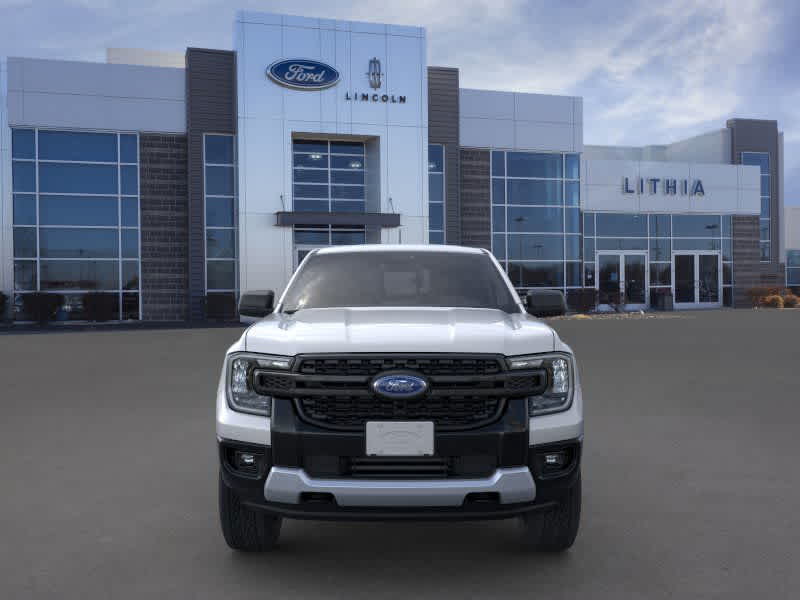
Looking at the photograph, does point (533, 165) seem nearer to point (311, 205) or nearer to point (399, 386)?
point (311, 205)

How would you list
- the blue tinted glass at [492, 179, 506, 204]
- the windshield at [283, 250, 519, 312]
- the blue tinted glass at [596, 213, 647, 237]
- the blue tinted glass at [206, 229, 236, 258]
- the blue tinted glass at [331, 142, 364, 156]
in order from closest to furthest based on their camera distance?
the windshield at [283, 250, 519, 312] < the blue tinted glass at [206, 229, 236, 258] < the blue tinted glass at [331, 142, 364, 156] < the blue tinted glass at [492, 179, 506, 204] < the blue tinted glass at [596, 213, 647, 237]

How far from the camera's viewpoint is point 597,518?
4.79 metres

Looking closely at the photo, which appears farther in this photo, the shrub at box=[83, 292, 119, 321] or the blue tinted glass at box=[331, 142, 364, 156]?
the blue tinted glass at box=[331, 142, 364, 156]

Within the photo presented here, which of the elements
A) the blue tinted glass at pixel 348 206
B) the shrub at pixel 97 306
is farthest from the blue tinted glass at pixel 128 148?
the blue tinted glass at pixel 348 206

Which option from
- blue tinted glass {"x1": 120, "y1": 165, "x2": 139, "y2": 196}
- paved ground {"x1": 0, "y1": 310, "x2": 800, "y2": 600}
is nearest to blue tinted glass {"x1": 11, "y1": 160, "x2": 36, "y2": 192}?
blue tinted glass {"x1": 120, "y1": 165, "x2": 139, "y2": 196}

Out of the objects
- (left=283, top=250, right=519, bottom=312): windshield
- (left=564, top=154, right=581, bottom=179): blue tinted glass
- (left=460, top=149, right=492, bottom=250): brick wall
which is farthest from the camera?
(left=564, top=154, right=581, bottom=179): blue tinted glass

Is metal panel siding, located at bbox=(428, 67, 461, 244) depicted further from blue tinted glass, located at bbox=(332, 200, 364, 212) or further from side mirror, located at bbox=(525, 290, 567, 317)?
side mirror, located at bbox=(525, 290, 567, 317)

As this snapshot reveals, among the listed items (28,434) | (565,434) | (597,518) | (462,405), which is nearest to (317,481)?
(462,405)

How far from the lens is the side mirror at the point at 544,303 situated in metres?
5.42

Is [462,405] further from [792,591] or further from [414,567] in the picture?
[792,591]

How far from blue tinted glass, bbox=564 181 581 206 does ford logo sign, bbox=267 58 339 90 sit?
37.7 ft

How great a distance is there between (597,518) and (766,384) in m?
6.81

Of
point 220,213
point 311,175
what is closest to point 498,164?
point 311,175

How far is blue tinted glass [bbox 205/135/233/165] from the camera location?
28.0m
